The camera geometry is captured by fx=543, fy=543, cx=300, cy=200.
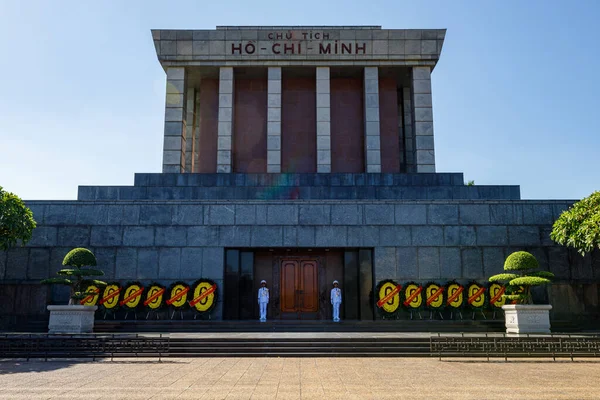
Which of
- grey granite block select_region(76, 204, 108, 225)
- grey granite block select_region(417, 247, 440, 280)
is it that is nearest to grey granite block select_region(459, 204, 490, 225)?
grey granite block select_region(417, 247, 440, 280)

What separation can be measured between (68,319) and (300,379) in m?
11.6

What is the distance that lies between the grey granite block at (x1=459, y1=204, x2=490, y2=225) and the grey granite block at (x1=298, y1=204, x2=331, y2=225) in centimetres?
619

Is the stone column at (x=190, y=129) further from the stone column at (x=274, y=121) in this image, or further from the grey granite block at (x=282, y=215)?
the grey granite block at (x=282, y=215)

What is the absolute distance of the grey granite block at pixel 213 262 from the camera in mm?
24438

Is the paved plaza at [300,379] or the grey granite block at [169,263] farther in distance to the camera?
the grey granite block at [169,263]

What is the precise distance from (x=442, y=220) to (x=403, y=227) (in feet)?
6.01

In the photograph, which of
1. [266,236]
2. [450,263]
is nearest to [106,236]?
[266,236]

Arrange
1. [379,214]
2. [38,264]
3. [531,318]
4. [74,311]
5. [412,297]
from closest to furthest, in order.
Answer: [531,318] < [74,311] < [412,297] < [38,264] < [379,214]

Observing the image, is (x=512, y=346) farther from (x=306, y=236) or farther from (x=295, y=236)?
(x=295, y=236)

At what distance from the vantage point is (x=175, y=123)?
32406 mm

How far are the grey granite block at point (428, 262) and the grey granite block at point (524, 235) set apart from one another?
350 centimetres

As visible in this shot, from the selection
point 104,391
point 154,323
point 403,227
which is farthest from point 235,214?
point 104,391

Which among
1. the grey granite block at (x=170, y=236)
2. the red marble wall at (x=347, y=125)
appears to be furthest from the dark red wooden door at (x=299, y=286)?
the red marble wall at (x=347, y=125)

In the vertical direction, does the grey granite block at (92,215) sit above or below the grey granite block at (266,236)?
above
